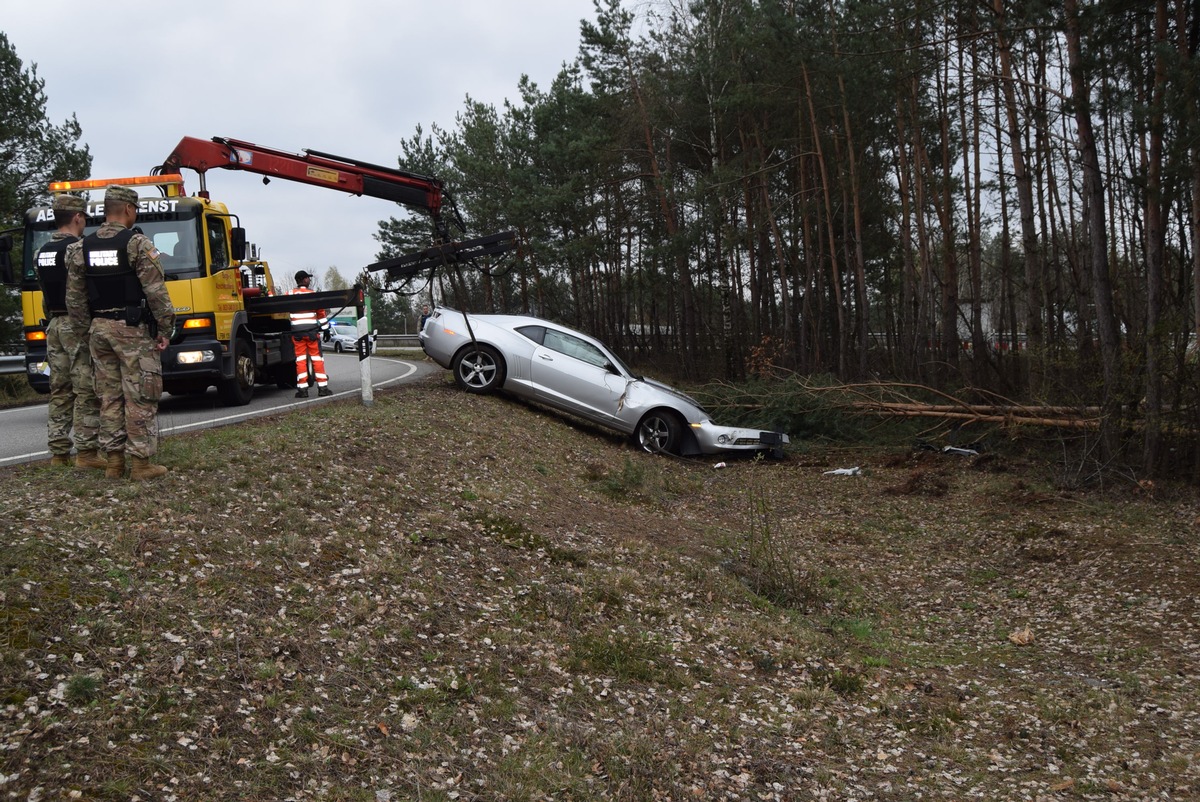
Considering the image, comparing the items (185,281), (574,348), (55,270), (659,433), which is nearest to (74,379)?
(55,270)

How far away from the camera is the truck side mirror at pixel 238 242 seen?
1272 cm

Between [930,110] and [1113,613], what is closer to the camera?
[1113,613]

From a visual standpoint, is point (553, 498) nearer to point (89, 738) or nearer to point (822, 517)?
point (822, 517)

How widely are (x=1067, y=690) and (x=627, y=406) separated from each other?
861cm

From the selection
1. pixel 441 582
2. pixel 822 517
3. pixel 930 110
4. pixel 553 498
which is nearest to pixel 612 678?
pixel 441 582

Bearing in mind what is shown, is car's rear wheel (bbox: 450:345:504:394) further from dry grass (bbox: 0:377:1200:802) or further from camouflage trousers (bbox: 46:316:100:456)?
camouflage trousers (bbox: 46:316:100:456)

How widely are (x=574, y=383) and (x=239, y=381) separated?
4.99 metres

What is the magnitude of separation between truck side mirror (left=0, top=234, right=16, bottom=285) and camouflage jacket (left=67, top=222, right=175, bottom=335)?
5.92 metres

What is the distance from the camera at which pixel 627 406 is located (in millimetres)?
13820

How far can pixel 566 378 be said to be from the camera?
45.2 feet

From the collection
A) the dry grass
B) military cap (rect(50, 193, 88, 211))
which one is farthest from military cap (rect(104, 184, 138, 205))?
the dry grass

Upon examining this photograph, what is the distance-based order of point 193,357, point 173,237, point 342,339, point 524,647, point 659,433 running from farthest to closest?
point 342,339
point 659,433
point 173,237
point 193,357
point 524,647

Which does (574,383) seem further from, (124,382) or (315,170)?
(124,382)

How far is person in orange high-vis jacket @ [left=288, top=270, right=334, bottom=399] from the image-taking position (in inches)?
538
